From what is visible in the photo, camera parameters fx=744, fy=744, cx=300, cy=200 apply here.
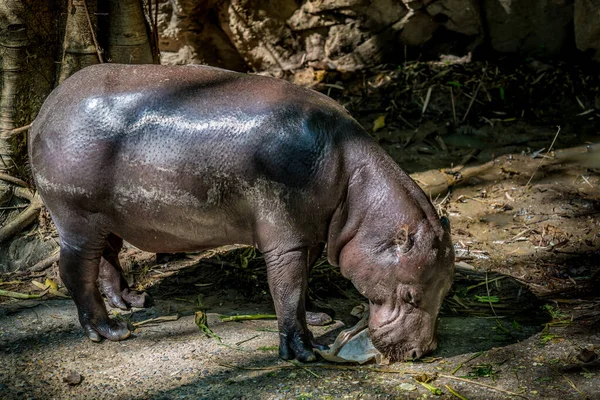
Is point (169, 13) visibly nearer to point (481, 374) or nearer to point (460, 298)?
point (460, 298)

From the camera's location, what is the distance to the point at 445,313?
17.3ft

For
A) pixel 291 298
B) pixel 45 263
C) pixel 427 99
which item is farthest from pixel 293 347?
pixel 427 99

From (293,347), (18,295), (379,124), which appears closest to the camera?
(293,347)

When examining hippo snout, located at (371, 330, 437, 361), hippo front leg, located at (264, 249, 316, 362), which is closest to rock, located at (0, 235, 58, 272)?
hippo front leg, located at (264, 249, 316, 362)

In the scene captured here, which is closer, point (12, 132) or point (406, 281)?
→ point (406, 281)

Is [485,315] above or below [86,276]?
below

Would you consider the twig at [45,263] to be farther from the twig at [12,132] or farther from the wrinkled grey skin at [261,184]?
the wrinkled grey skin at [261,184]

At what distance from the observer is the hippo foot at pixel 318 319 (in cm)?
519

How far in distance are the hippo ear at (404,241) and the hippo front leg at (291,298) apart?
58 cm

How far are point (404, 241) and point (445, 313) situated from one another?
113 centimetres

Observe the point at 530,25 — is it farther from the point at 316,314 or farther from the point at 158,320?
the point at 158,320

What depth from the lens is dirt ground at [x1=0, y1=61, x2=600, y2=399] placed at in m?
4.28

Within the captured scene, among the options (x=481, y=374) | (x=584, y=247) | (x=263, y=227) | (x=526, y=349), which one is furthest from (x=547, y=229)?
(x=263, y=227)

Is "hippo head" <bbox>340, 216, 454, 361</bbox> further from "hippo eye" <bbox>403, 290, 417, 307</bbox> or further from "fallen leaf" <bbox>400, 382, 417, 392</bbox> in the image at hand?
"fallen leaf" <bbox>400, 382, 417, 392</bbox>
